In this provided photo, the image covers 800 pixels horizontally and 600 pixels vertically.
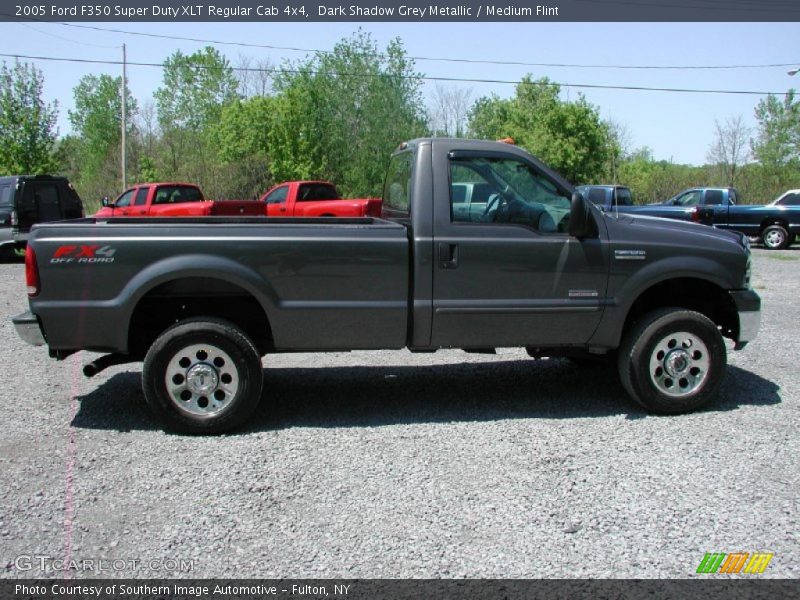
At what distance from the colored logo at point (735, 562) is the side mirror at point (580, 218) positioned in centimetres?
256

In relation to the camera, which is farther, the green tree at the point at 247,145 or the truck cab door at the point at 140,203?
the green tree at the point at 247,145

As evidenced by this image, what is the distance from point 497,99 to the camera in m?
68.1

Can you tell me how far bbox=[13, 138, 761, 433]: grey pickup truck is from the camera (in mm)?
5035

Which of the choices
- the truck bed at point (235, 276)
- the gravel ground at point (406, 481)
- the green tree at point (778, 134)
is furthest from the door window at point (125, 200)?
the green tree at point (778, 134)

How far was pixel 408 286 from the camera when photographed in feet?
17.3

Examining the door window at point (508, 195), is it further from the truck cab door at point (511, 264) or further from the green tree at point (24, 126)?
the green tree at point (24, 126)

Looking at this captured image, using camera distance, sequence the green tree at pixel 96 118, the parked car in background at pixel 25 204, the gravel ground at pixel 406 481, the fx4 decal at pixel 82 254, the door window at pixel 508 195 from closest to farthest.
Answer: the gravel ground at pixel 406 481, the fx4 decal at pixel 82 254, the door window at pixel 508 195, the parked car in background at pixel 25 204, the green tree at pixel 96 118

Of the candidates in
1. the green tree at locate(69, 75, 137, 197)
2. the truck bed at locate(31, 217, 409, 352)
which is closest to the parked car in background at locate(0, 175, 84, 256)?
the truck bed at locate(31, 217, 409, 352)

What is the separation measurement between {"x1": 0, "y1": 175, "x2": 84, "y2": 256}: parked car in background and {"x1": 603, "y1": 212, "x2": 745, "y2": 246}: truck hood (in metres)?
15.1

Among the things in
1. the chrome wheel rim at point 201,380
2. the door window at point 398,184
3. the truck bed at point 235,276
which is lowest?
the chrome wheel rim at point 201,380

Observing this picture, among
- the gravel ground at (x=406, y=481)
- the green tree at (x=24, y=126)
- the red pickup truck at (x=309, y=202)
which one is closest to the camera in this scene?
the gravel ground at (x=406, y=481)

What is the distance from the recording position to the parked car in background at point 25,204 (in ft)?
57.3

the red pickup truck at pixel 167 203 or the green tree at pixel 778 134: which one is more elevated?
the green tree at pixel 778 134

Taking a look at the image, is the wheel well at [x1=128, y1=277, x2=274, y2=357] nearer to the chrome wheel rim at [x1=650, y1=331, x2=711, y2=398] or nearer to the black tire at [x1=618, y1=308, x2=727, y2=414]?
the black tire at [x1=618, y1=308, x2=727, y2=414]
